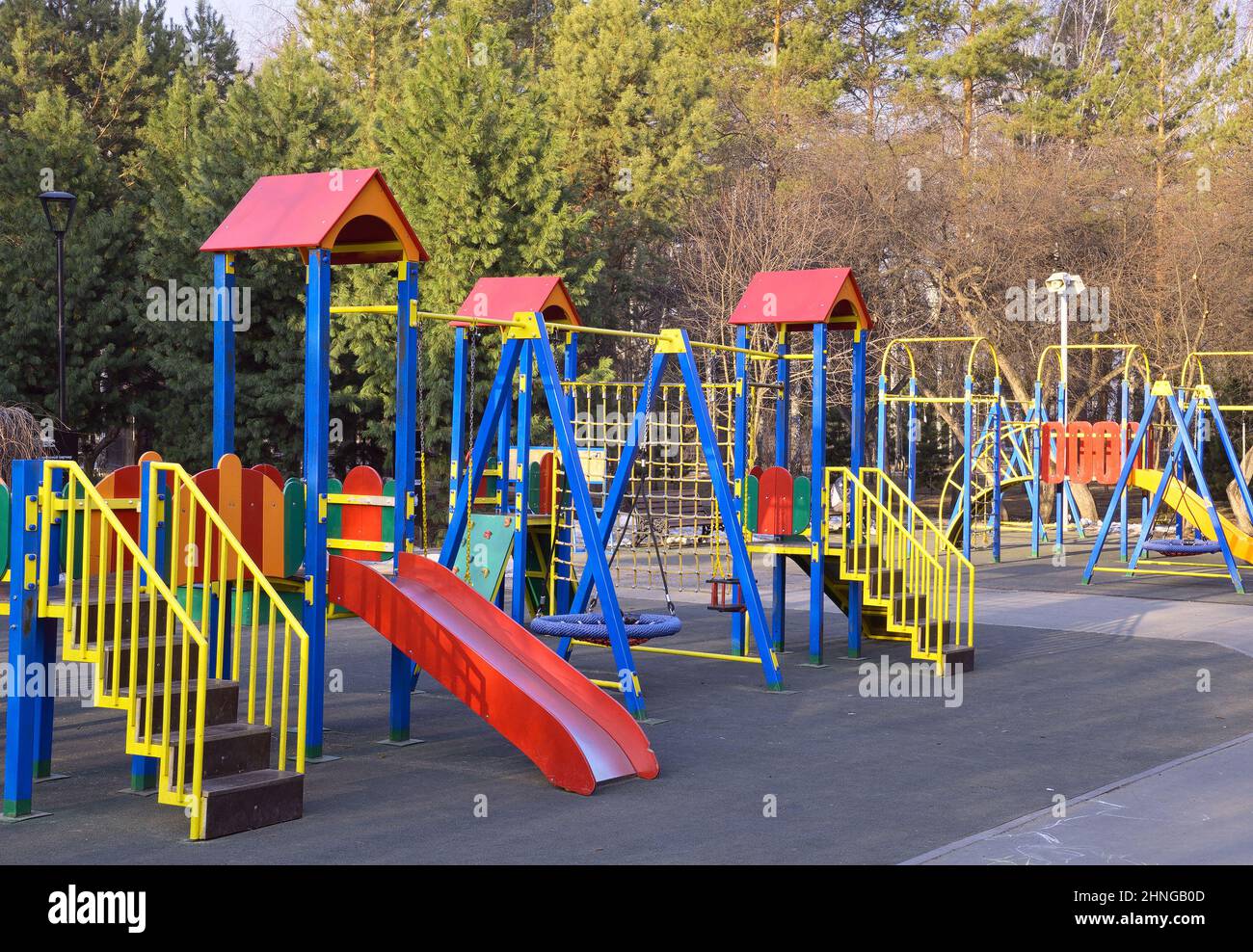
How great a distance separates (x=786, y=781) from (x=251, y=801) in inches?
115

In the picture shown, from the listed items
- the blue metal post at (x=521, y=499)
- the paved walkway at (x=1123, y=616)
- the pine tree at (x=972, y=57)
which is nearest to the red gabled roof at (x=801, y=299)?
the blue metal post at (x=521, y=499)

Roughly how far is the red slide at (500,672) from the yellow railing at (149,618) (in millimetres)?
1039

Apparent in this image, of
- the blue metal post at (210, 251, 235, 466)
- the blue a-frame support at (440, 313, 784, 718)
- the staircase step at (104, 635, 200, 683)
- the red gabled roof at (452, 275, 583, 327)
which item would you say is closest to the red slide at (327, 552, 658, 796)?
the blue metal post at (210, 251, 235, 466)

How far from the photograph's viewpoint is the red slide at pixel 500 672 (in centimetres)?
761

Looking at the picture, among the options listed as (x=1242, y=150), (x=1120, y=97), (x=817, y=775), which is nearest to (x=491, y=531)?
(x=817, y=775)

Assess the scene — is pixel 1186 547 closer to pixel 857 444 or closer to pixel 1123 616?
pixel 1123 616

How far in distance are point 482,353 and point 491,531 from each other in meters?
13.2

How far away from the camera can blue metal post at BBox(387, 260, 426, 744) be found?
8.57m

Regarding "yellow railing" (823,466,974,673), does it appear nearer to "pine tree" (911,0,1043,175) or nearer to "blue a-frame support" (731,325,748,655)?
"blue a-frame support" (731,325,748,655)

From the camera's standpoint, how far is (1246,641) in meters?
13.6

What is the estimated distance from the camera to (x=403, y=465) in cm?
867

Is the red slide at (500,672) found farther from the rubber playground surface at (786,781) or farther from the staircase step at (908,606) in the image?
the staircase step at (908,606)

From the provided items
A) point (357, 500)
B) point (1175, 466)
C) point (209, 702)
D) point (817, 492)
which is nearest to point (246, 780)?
point (209, 702)

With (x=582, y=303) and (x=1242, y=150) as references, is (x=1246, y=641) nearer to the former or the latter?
(x=582, y=303)
